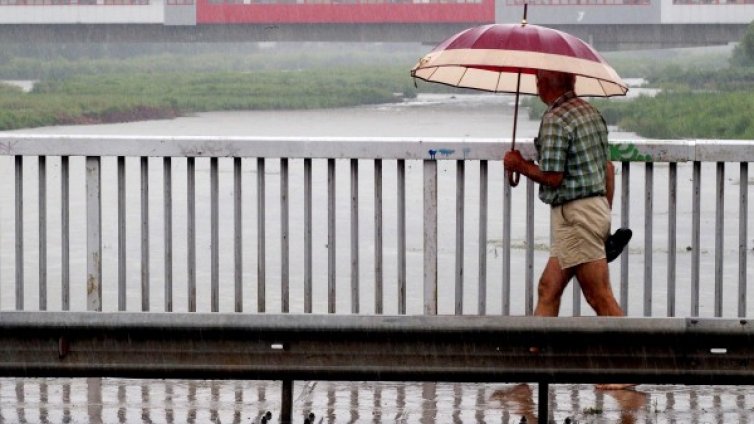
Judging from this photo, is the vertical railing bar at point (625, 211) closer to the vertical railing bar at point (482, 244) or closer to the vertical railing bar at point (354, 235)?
the vertical railing bar at point (482, 244)

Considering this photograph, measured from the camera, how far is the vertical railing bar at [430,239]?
8.31m

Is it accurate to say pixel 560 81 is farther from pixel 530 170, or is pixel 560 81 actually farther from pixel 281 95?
pixel 281 95

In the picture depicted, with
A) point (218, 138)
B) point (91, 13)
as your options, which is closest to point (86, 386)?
point (218, 138)

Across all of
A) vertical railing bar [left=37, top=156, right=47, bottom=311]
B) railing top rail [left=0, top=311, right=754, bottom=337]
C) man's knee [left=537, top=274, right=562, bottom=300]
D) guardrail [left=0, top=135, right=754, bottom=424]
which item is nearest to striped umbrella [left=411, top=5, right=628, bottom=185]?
man's knee [left=537, top=274, right=562, bottom=300]

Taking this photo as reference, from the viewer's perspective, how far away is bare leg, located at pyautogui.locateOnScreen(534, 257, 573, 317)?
7.71m

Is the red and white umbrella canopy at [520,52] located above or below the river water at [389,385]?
above

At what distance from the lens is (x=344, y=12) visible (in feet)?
305

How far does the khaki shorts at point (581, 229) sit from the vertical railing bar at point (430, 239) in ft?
2.83

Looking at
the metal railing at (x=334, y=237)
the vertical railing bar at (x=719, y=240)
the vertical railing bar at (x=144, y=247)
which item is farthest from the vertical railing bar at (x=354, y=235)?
the vertical railing bar at (x=719, y=240)

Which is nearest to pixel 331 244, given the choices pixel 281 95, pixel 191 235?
pixel 191 235

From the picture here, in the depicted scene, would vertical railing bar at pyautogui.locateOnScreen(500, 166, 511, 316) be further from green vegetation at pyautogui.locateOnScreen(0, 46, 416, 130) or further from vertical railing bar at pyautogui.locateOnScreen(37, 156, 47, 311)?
green vegetation at pyautogui.locateOnScreen(0, 46, 416, 130)

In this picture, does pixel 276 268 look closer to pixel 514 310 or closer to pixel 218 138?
pixel 514 310

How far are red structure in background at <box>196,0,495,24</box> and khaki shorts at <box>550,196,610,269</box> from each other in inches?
3359

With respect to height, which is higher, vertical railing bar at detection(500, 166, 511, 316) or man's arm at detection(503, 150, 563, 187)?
man's arm at detection(503, 150, 563, 187)
